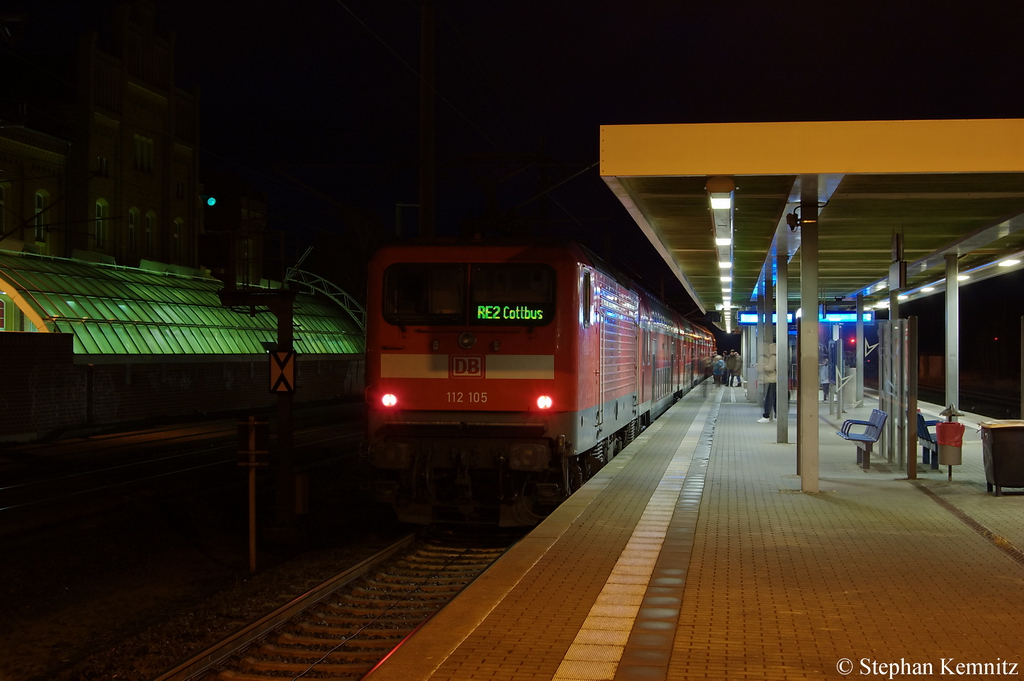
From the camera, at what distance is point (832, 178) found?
9180mm

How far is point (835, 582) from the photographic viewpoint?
6566 mm

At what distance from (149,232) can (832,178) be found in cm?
3245

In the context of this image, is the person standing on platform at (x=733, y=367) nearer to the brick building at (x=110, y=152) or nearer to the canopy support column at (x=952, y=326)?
the brick building at (x=110, y=152)

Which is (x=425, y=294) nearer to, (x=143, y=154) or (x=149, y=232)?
(x=149, y=232)

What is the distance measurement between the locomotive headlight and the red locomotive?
1cm

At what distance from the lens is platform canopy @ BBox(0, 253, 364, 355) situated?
76.6 feet

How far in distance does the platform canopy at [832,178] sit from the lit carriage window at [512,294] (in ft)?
4.14

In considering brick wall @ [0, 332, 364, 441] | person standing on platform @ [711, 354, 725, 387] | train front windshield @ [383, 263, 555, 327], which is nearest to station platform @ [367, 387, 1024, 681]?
train front windshield @ [383, 263, 555, 327]

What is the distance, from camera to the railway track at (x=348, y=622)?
20.8 feet

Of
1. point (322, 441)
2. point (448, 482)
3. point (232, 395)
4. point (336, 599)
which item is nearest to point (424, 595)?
point (336, 599)

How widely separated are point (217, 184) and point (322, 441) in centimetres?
1270

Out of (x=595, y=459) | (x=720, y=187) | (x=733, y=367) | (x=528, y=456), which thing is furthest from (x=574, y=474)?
(x=733, y=367)

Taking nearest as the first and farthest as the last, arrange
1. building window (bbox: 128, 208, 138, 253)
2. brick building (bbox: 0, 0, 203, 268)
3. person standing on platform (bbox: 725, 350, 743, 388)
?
brick building (bbox: 0, 0, 203, 268), building window (bbox: 128, 208, 138, 253), person standing on platform (bbox: 725, 350, 743, 388)

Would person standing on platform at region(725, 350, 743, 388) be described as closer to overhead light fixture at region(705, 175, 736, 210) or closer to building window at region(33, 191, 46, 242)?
building window at region(33, 191, 46, 242)
